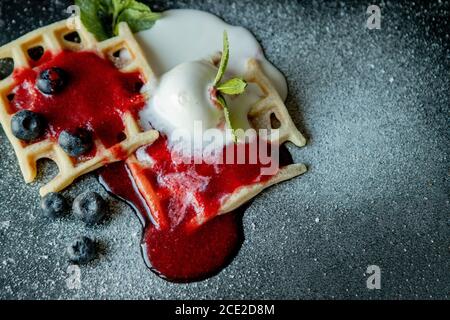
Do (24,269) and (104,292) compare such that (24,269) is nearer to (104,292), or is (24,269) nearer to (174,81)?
(104,292)

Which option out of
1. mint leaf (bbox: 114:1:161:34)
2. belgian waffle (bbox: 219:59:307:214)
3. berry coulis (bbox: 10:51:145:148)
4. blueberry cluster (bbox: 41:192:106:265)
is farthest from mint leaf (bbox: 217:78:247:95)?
blueberry cluster (bbox: 41:192:106:265)

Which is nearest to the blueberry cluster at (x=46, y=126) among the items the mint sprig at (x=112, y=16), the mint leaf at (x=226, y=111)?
the mint sprig at (x=112, y=16)

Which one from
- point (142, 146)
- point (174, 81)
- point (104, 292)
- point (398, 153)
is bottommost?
point (104, 292)

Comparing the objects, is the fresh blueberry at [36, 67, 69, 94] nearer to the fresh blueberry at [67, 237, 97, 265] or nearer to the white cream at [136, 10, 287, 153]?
the white cream at [136, 10, 287, 153]

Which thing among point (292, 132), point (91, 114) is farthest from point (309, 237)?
point (91, 114)

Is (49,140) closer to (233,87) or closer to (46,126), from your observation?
(46,126)
